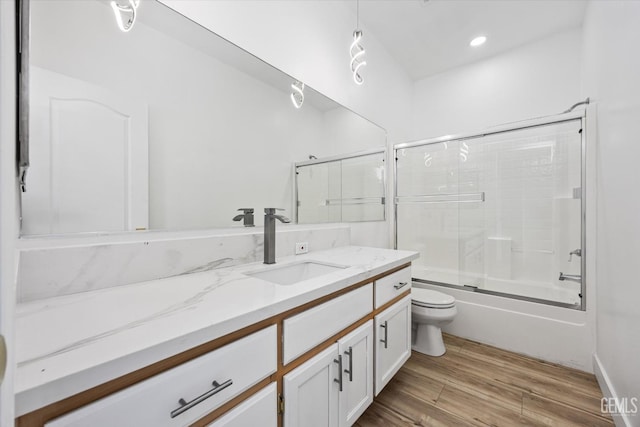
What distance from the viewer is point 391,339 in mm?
1490

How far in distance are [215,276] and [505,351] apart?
2299mm

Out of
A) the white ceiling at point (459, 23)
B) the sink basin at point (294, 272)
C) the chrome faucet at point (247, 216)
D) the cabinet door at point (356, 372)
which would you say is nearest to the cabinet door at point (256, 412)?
the cabinet door at point (356, 372)

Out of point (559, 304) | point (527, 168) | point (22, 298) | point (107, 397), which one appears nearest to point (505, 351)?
point (559, 304)

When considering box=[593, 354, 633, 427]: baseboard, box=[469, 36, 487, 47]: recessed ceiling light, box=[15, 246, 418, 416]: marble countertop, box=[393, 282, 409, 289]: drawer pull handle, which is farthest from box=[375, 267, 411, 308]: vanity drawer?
box=[469, 36, 487, 47]: recessed ceiling light

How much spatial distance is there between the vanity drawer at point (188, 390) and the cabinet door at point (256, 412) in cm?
4

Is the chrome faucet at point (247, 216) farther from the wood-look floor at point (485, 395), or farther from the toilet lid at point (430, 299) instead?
the toilet lid at point (430, 299)

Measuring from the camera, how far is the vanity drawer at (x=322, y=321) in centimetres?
87

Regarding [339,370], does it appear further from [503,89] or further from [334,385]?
[503,89]

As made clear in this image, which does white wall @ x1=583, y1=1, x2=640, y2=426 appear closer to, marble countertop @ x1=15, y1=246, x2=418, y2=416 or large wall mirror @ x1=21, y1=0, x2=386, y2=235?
marble countertop @ x1=15, y1=246, x2=418, y2=416

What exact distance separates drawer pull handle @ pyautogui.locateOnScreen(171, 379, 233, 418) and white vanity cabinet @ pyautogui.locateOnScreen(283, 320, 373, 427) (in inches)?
9.5

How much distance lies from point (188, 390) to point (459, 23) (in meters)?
3.08

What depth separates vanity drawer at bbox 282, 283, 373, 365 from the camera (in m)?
0.87

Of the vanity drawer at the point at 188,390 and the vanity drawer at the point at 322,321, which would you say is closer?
the vanity drawer at the point at 188,390

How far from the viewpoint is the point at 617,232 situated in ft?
4.46
